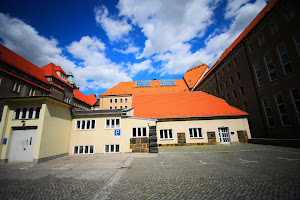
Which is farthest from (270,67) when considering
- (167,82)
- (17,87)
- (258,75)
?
(17,87)

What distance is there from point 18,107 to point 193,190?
46.9ft

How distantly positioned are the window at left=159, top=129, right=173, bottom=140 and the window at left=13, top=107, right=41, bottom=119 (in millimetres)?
13154

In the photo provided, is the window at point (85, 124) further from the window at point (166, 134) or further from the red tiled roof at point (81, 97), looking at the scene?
the red tiled roof at point (81, 97)

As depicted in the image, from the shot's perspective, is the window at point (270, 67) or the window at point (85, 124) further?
the window at point (270, 67)

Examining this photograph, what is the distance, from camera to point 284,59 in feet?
51.1

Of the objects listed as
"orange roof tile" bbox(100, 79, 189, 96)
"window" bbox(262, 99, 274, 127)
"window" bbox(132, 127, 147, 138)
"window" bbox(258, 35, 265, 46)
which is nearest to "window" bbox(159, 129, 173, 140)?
"window" bbox(132, 127, 147, 138)

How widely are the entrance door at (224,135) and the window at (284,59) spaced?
9922 mm

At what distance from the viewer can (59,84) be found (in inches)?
1543

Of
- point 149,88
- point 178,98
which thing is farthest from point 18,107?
point 149,88

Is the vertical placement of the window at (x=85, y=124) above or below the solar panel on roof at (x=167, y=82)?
below

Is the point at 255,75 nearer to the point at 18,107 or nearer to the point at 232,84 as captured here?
the point at 232,84

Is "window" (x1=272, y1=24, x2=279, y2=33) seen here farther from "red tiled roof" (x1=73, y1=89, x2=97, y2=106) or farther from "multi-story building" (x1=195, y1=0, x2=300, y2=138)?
"red tiled roof" (x1=73, y1=89, x2=97, y2=106)

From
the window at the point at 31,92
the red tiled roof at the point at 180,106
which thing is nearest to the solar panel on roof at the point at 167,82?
the red tiled roof at the point at 180,106

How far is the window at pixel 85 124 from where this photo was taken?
13.2 meters
